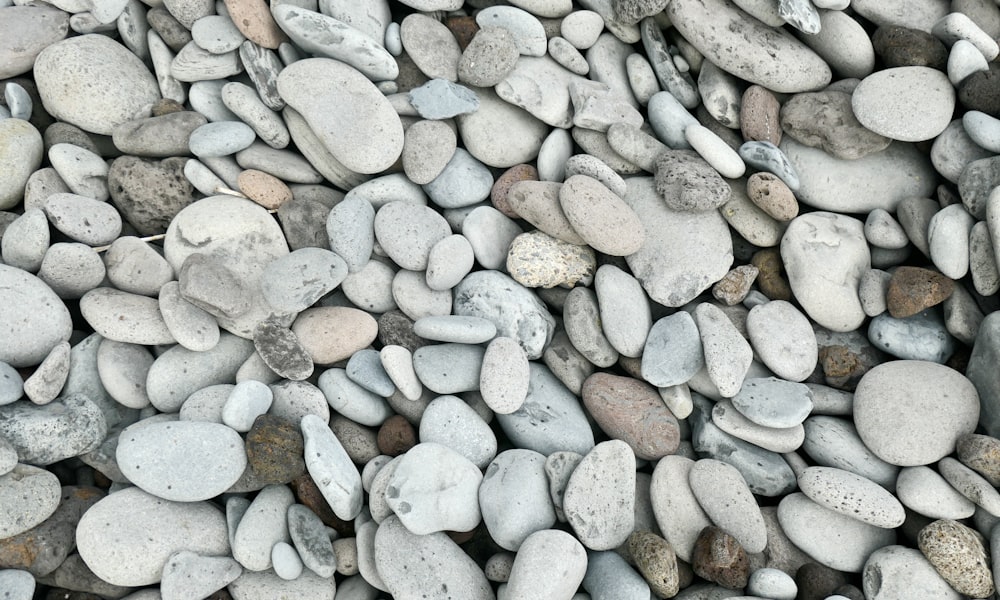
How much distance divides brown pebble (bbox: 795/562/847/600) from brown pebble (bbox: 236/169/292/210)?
2001 millimetres

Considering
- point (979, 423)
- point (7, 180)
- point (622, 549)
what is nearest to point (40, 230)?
point (7, 180)

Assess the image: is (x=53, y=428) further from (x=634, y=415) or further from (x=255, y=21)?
(x=634, y=415)

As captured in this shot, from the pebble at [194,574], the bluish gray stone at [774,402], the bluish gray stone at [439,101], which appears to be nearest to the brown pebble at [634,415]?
the bluish gray stone at [774,402]

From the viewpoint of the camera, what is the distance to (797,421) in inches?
87.8

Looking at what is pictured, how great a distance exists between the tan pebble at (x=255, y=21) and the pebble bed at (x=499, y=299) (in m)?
0.01

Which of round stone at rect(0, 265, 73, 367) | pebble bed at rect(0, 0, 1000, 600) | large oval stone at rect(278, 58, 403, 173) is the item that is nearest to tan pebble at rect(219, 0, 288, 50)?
pebble bed at rect(0, 0, 1000, 600)

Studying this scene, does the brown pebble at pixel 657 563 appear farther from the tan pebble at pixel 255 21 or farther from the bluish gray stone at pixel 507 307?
the tan pebble at pixel 255 21

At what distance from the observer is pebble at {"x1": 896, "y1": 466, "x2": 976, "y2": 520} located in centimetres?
209

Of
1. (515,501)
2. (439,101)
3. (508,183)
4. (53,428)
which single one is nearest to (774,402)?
(515,501)

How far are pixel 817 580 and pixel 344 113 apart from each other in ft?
6.70

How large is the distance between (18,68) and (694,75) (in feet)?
8.10

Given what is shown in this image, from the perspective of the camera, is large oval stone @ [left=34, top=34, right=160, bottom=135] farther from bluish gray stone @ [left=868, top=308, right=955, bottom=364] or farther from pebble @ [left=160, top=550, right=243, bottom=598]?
bluish gray stone @ [left=868, top=308, right=955, bottom=364]

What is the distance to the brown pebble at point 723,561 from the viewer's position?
78.8 inches

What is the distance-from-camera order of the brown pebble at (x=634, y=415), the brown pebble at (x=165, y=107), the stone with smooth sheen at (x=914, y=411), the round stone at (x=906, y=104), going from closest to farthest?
the stone with smooth sheen at (x=914, y=411)
the brown pebble at (x=634, y=415)
the round stone at (x=906, y=104)
the brown pebble at (x=165, y=107)
